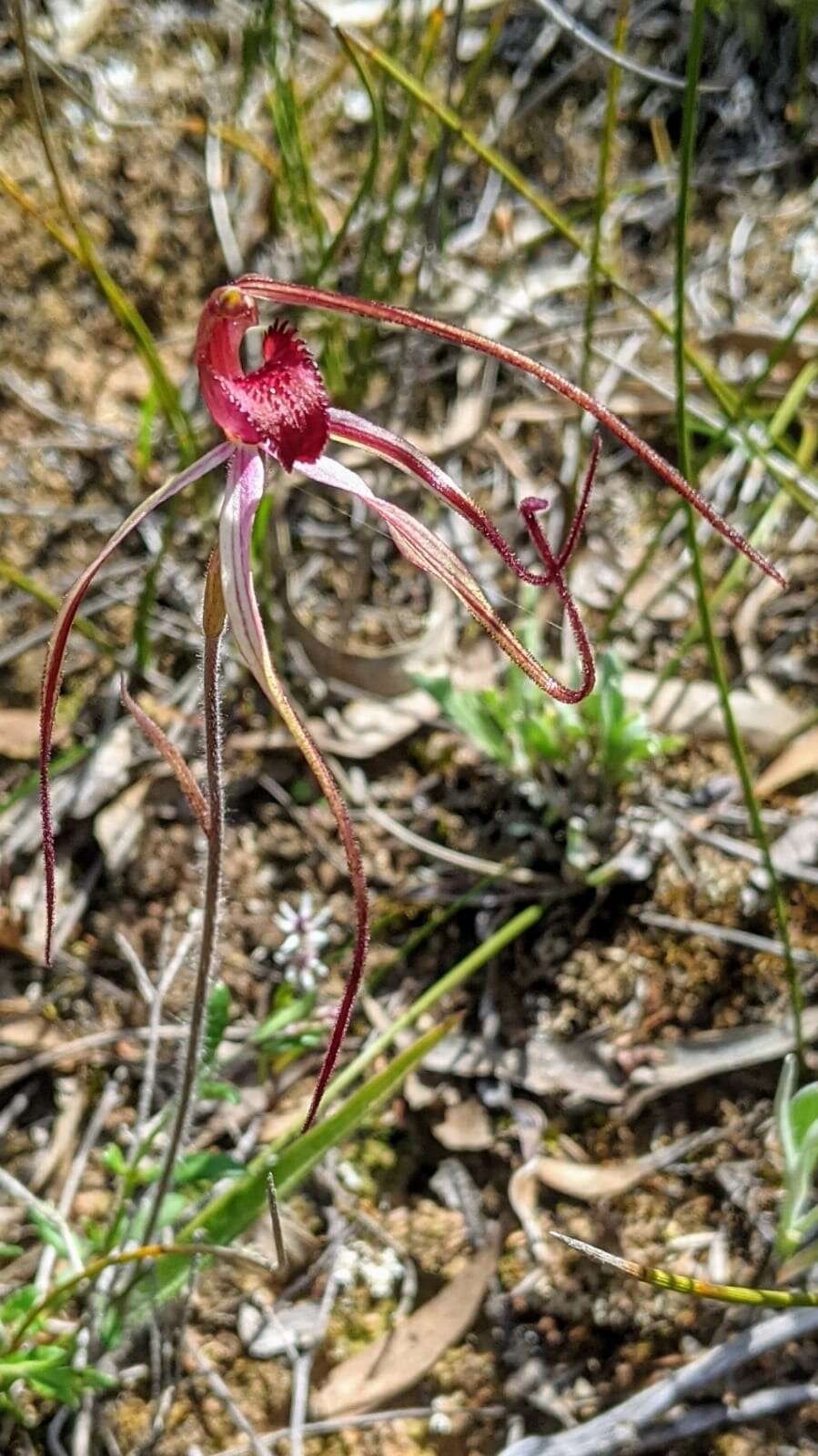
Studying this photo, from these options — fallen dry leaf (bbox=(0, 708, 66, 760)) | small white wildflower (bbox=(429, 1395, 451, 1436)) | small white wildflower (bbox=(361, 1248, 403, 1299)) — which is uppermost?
fallen dry leaf (bbox=(0, 708, 66, 760))

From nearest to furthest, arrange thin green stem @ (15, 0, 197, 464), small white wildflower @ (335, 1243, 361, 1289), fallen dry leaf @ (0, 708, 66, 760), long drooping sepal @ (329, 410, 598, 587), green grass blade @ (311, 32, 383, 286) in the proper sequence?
long drooping sepal @ (329, 410, 598, 587) < green grass blade @ (311, 32, 383, 286) < thin green stem @ (15, 0, 197, 464) < small white wildflower @ (335, 1243, 361, 1289) < fallen dry leaf @ (0, 708, 66, 760)

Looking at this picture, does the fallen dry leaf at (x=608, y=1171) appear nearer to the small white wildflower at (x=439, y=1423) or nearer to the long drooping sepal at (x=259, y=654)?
the small white wildflower at (x=439, y=1423)

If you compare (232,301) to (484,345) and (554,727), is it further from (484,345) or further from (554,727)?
(554,727)

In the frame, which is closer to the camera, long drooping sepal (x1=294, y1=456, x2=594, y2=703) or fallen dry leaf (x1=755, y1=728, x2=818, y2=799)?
long drooping sepal (x1=294, y1=456, x2=594, y2=703)

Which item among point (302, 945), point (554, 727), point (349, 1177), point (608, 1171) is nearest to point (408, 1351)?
point (349, 1177)

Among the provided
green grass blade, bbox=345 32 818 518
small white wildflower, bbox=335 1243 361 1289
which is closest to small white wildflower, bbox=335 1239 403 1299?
small white wildflower, bbox=335 1243 361 1289

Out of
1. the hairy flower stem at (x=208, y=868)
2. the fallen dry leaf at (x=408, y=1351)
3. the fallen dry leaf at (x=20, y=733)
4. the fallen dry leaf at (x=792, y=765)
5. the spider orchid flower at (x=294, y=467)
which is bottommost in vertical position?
the fallen dry leaf at (x=408, y=1351)

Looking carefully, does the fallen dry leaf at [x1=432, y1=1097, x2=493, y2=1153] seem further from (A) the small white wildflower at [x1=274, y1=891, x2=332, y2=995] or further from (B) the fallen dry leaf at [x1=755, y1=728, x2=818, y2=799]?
(B) the fallen dry leaf at [x1=755, y1=728, x2=818, y2=799]

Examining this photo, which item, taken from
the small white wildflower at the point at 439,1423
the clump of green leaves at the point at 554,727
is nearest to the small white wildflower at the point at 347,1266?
the small white wildflower at the point at 439,1423
